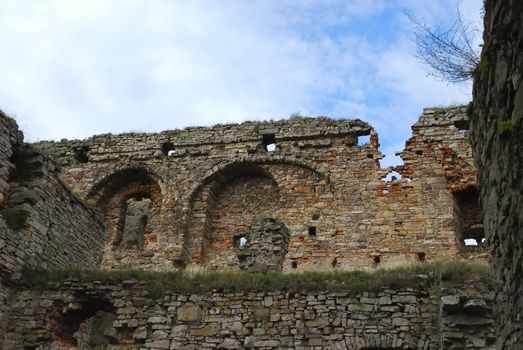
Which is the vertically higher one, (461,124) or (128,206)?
(461,124)

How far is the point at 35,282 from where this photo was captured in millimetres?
10445

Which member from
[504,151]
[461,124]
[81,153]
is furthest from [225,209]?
[504,151]

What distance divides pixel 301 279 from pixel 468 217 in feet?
28.4

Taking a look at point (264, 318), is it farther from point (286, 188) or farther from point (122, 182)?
point (122, 182)

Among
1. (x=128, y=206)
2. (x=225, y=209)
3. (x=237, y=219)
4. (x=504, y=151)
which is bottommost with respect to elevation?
(x=504, y=151)

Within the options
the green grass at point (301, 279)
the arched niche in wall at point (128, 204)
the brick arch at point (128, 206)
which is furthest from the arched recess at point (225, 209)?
the green grass at point (301, 279)

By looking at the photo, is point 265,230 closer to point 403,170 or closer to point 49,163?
point 49,163

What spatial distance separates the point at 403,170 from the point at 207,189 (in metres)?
5.19

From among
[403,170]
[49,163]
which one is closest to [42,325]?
[49,163]

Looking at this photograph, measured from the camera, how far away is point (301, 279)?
9461 millimetres

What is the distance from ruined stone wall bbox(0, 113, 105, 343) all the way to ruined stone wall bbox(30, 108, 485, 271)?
5218mm

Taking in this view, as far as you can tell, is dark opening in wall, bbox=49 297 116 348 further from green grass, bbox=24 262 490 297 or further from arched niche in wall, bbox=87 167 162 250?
arched niche in wall, bbox=87 167 162 250

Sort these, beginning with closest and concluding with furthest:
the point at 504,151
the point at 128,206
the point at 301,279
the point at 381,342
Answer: the point at 504,151 → the point at 381,342 → the point at 301,279 → the point at 128,206

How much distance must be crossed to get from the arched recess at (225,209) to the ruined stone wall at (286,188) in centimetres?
3
